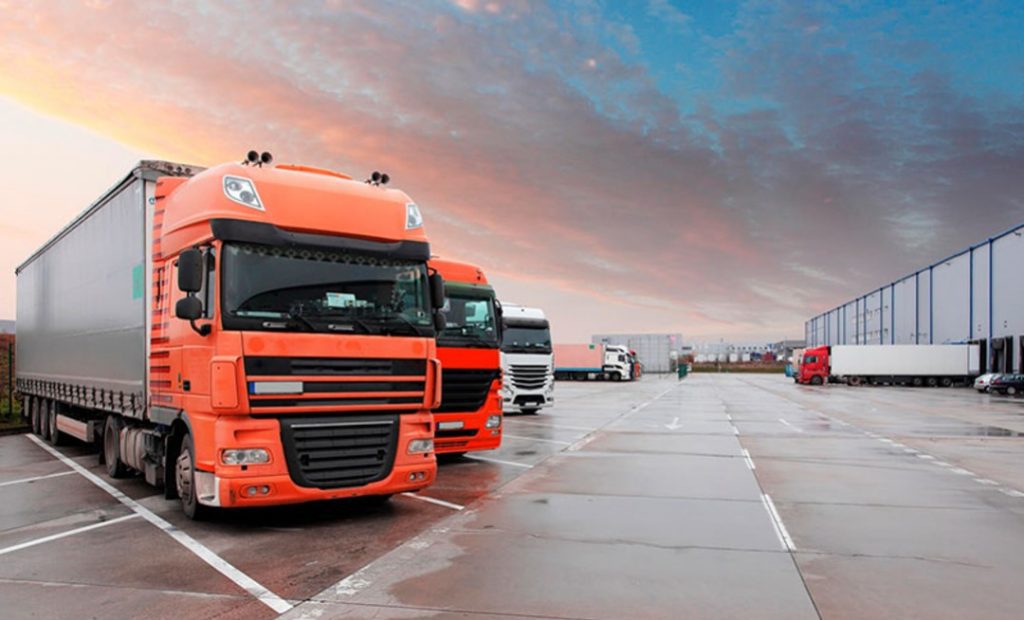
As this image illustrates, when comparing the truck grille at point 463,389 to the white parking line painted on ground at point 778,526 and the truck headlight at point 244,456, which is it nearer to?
the white parking line painted on ground at point 778,526

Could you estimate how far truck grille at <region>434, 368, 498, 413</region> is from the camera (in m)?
12.2

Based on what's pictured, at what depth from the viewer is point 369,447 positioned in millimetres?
7883

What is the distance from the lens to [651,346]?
300ft

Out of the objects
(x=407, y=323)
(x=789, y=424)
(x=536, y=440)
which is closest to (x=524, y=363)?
(x=536, y=440)

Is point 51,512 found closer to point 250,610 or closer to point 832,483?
point 250,610

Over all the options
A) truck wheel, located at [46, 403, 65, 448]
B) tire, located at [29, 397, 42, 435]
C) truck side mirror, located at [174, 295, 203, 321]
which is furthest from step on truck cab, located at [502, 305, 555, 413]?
truck side mirror, located at [174, 295, 203, 321]

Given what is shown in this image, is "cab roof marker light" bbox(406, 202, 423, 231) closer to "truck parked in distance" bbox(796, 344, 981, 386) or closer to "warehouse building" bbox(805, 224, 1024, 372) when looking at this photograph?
"warehouse building" bbox(805, 224, 1024, 372)

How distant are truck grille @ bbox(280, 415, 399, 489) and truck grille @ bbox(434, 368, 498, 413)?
4058 millimetres

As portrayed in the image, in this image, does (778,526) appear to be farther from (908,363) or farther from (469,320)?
(908,363)

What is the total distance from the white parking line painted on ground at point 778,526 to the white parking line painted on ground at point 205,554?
14.7 feet

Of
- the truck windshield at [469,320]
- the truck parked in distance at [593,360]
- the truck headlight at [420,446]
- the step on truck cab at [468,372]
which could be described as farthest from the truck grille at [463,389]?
the truck parked in distance at [593,360]

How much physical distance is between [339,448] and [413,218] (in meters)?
2.67

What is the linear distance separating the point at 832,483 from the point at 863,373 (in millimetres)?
54804

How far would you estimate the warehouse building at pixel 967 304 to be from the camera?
167 ft
